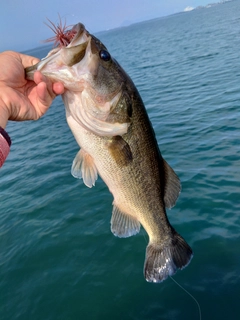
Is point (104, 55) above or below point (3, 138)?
above

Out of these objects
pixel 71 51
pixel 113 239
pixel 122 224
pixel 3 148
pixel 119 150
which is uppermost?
pixel 71 51

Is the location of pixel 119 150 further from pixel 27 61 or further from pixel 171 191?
pixel 27 61

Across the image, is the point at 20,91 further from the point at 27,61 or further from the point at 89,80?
the point at 89,80

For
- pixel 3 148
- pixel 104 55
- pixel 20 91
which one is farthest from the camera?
pixel 20 91

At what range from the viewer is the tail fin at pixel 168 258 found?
345 centimetres

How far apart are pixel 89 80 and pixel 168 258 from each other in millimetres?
2044

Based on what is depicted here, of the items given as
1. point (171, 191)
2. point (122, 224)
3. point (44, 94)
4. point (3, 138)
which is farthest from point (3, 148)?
→ point (171, 191)

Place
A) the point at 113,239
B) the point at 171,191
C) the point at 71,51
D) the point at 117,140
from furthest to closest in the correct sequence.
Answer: the point at 113,239 → the point at 171,191 → the point at 117,140 → the point at 71,51

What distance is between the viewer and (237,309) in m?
4.76

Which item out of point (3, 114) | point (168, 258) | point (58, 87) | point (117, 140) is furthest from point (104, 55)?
point (168, 258)

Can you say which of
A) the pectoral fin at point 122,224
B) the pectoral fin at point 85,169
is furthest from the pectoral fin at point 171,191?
the pectoral fin at point 85,169

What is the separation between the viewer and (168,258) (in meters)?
3.51

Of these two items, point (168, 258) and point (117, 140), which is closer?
point (117, 140)

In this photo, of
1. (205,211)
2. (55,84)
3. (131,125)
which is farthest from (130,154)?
(205,211)
